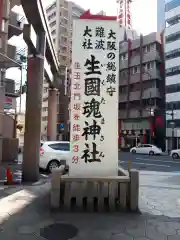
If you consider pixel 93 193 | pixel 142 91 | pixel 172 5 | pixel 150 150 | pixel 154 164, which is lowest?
pixel 154 164

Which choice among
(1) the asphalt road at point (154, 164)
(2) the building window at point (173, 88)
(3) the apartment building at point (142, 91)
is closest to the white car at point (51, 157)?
(1) the asphalt road at point (154, 164)

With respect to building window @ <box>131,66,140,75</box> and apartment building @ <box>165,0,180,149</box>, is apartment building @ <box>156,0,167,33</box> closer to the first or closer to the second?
apartment building @ <box>165,0,180,149</box>

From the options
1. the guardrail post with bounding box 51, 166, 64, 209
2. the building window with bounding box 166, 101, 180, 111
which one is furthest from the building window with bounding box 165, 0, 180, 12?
the guardrail post with bounding box 51, 166, 64, 209

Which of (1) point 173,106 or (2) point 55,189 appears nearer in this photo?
(2) point 55,189

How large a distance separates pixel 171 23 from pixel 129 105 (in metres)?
15.8

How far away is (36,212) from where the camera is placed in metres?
5.65

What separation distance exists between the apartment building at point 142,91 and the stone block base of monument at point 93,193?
40828 millimetres

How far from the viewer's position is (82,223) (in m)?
4.97

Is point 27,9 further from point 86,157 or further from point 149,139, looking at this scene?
point 149,139

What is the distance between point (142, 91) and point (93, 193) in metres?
44.3

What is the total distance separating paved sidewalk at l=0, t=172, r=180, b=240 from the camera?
4371 mm

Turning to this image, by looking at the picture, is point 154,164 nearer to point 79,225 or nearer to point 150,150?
point 150,150

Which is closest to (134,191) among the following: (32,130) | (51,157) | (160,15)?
(32,130)

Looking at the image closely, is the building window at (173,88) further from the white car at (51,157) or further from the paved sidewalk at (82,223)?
the paved sidewalk at (82,223)
